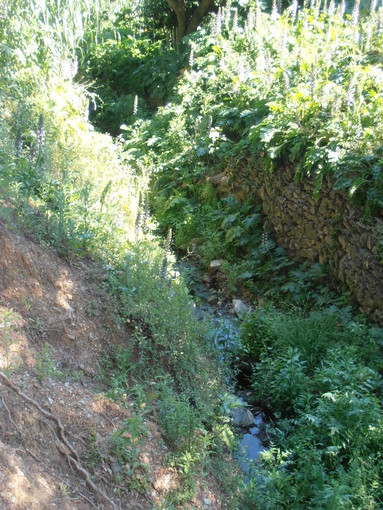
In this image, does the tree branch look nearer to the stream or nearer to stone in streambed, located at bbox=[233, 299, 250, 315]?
the stream

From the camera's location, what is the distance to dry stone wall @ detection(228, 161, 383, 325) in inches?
209

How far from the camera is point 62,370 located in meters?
3.79

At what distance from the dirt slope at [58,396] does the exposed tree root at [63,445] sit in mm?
11

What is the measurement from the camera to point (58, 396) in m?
3.47

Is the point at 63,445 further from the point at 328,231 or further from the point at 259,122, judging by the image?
the point at 259,122

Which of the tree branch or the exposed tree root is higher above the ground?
the tree branch

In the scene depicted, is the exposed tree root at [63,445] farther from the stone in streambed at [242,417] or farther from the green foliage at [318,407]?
the stone in streambed at [242,417]

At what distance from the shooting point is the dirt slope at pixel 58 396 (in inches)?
114

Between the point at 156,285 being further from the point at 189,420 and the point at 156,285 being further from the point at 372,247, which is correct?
the point at 372,247

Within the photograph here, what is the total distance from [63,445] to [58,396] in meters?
0.40

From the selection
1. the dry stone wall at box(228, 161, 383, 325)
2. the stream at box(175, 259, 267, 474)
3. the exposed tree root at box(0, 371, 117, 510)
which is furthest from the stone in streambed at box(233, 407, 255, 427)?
the exposed tree root at box(0, 371, 117, 510)

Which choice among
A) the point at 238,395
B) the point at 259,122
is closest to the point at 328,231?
the point at 238,395

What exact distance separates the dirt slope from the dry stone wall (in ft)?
8.39

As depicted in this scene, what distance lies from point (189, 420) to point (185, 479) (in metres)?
0.41
